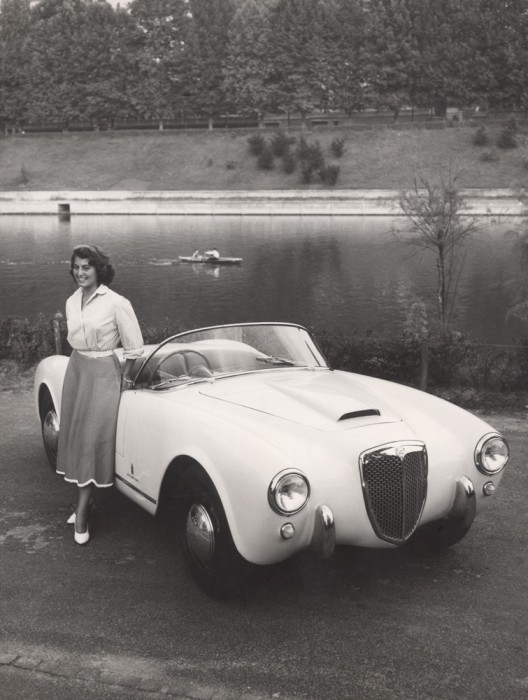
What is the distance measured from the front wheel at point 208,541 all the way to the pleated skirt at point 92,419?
3.09 ft

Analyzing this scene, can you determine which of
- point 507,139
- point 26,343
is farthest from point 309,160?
point 26,343

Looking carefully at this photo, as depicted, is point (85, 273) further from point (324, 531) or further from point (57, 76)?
point (57, 76)

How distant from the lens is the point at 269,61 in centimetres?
8719

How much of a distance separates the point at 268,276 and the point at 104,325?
96.7 ft

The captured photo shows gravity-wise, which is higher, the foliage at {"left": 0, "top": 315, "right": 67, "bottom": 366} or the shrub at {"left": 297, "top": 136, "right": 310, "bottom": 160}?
the shrub at {"left": 297, "top": 136, "right": 310, "bottom": 160}

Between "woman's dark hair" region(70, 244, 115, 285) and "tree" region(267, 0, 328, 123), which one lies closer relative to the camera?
"woman's dark hair" region(70, 244, 115, 285)

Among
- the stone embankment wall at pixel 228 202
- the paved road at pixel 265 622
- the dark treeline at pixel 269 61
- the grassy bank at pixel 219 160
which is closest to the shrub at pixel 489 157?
the grassy bank at pixel 219 160

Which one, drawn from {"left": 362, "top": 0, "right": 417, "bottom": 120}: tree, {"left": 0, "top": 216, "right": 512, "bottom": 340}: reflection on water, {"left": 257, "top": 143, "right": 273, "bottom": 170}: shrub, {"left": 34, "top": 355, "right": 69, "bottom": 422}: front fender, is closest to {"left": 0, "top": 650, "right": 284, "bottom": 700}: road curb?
{"left": 34, "top": 355, "right": 69, "bottom": 422}: front fender

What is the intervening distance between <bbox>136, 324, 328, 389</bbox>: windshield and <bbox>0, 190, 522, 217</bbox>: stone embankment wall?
186ft

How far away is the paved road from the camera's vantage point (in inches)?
151

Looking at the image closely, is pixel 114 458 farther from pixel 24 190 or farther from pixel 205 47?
pixel 205 47

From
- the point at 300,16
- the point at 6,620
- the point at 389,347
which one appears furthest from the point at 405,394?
the point at 300,16

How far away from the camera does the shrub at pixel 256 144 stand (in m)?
77.7

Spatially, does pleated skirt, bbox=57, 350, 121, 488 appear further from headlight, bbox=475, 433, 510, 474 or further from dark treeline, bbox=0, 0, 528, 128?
dark treeline, bbox=0, 0, 528, 128
